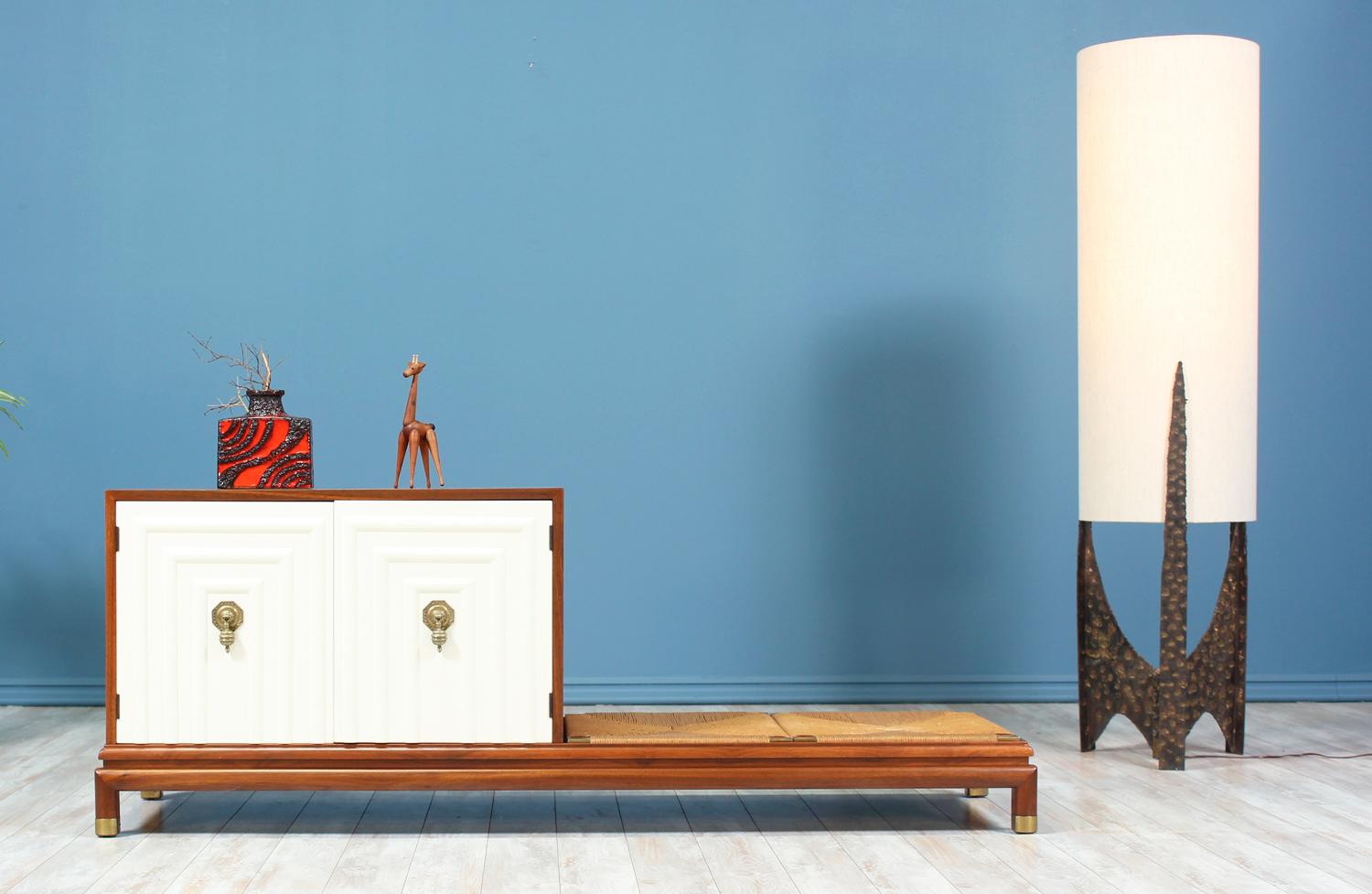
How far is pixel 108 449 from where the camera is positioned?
358cm

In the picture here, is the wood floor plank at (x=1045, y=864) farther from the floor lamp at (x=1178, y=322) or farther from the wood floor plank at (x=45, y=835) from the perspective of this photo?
the wood floor plank at (x=45, y=835)

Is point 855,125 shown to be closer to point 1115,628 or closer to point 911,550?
point 911,550

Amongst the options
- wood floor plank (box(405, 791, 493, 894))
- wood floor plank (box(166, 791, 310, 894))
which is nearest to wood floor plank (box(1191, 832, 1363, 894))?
wood floor plank (box(405, 791, 493, 894))

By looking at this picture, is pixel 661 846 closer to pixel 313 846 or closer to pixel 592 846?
pixel 592 846

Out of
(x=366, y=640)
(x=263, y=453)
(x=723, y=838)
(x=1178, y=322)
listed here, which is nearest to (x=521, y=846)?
(x=723, y=838)

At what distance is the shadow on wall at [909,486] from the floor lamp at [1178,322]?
2.61 ft

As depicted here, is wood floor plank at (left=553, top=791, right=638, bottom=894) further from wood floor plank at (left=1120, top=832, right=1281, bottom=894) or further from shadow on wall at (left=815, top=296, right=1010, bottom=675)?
shadow on wall at (left=815, top=296, right=1010, bottom=675)

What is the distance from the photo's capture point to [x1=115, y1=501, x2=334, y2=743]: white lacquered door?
7.35 ft

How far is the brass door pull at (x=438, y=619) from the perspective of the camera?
7.33 feet

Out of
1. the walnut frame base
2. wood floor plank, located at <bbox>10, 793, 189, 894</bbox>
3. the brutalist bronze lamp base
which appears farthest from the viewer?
the brutalist bronze lamp base

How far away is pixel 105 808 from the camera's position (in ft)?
7.31

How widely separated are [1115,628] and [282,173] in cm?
260

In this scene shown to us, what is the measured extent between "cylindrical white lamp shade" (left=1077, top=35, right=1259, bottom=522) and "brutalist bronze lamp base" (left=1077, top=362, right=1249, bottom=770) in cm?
5

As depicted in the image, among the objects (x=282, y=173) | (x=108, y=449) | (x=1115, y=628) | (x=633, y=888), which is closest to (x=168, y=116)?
(x=282, y=173)
